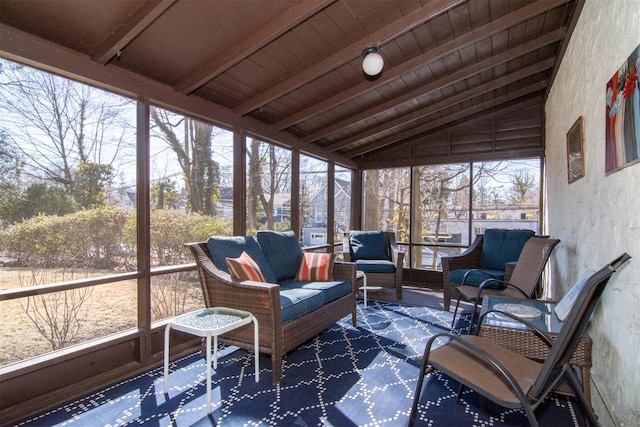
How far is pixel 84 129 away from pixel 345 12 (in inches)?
80.8

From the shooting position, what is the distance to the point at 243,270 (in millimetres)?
2529

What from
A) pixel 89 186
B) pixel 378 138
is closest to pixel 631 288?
pixel 89 186

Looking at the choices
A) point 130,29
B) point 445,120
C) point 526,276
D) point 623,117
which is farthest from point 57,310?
point 445,120

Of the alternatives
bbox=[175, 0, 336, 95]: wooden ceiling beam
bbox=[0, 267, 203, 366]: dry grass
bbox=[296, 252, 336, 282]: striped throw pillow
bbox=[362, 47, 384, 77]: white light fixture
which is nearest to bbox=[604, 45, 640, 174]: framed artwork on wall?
bbox=[362, 47, 384, 77]: white light fixture

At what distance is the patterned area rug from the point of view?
191cm

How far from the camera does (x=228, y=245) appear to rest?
9.19 feet

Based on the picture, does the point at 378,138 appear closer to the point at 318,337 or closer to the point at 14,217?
the point at 318,337

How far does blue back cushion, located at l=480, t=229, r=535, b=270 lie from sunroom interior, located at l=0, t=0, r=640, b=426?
16.2 inches

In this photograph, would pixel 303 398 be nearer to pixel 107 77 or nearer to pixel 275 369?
pixel 275 369

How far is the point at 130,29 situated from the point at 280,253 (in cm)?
216

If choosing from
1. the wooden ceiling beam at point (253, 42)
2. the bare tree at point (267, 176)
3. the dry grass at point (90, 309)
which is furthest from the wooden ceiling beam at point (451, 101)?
the dry grass at point (90, 309)

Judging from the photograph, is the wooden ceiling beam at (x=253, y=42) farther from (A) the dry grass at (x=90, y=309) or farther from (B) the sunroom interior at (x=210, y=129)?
(A) the dry grass at (x=90, y=309)

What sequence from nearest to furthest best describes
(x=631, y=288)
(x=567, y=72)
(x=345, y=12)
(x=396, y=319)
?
(x=631, y=288)
(x=345, y=12)
(x=567, y=72)
(x=396, y=319)

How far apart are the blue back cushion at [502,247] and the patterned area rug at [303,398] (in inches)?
76.4
